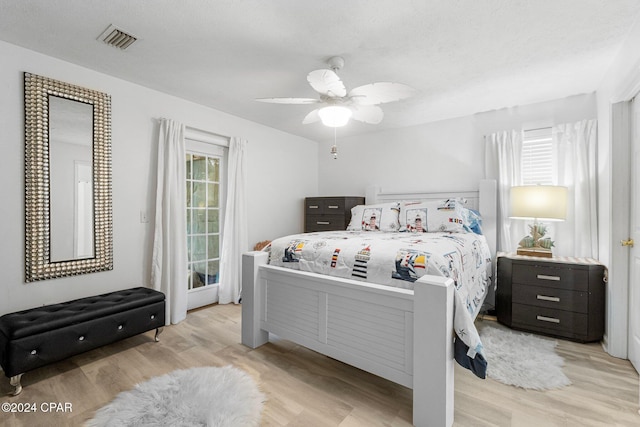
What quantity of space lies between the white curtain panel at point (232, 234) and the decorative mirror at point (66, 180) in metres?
1.22

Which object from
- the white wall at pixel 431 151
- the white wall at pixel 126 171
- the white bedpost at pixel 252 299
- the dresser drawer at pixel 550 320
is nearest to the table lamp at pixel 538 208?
the dresser drawer at pixel 550 320

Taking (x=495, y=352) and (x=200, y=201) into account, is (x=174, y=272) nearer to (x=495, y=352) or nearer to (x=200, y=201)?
(x=200, y=201)

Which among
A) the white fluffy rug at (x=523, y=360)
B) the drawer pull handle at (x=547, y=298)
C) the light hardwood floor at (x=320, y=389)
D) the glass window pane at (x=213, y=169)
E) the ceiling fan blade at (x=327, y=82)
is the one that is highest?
the ceiling fan blade at (x=327, y=82)

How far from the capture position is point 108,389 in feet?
6.14

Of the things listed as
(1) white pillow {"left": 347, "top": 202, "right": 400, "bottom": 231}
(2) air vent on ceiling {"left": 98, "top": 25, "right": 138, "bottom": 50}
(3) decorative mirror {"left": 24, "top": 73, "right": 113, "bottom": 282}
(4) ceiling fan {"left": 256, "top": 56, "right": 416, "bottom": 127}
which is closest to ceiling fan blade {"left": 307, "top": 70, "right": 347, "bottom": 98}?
(4) ceiling fan {"left": 256, "top": 56, "right": 416, "bottom": 127}

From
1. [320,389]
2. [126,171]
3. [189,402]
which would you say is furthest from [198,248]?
[320,389]

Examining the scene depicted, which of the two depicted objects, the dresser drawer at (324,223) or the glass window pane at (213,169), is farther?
the dresser drawer at (324,223)

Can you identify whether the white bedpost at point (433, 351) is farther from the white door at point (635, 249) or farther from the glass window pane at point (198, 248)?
the glass window pane at point (198, 248)

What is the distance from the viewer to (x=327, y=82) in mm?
1957

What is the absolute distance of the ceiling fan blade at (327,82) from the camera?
1.87 metres

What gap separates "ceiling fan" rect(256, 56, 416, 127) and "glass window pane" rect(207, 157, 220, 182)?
5.38ft

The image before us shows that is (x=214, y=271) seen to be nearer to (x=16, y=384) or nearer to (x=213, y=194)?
(x=213, y=194)

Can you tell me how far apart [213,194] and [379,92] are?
97.0 inches

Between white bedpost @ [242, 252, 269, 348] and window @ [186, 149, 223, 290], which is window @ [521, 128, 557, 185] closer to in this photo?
white bedpost @ [242, 252, 269, 348]
